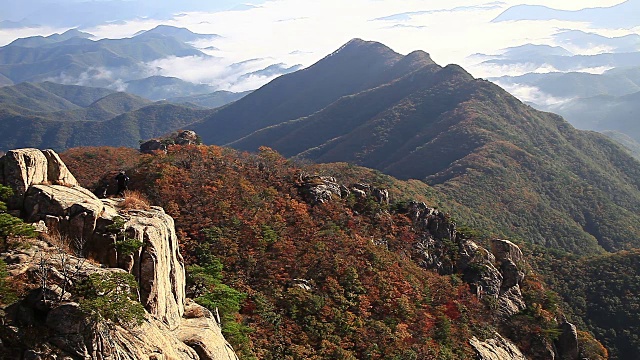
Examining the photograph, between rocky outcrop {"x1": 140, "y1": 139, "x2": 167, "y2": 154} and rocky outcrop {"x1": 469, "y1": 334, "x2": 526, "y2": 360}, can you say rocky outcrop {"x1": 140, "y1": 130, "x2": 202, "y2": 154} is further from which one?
rocky outcrop {"x1": 469, "y1": 334, "x2": 526, "y2": 360}

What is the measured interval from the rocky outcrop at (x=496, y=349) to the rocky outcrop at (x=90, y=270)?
25641 mm

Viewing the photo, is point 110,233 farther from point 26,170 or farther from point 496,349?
point 496,349

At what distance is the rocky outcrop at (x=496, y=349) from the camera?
37219 mm

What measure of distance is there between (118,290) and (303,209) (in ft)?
105

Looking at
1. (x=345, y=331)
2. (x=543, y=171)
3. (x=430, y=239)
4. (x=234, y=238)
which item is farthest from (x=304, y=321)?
(x=543, y=171)

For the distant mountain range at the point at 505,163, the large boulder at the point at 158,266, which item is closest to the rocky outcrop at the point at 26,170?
the large boulder at the point at 158,266

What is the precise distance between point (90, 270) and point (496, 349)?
3608 centimetres

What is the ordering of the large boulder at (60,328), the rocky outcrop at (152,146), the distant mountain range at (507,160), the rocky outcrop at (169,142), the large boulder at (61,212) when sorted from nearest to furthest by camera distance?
the large boulder at (60,328) < the large boulder at (61,212) < the rocky outcrop at (152,146) < the rocky outcrop at (169,142) < the distant mountain range at (507,160)

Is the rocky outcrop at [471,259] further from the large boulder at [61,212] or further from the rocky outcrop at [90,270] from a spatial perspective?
the large boulder at [61,212]

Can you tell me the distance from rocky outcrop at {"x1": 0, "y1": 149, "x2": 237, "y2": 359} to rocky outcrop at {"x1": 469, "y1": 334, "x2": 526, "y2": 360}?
2564 cm

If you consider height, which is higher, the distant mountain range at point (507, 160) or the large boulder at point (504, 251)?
the large boulder at point (504, 251)

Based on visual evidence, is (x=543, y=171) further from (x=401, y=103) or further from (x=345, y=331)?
(x=345, y=331)

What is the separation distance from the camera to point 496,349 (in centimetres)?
3909

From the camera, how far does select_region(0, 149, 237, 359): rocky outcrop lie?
11078mm
